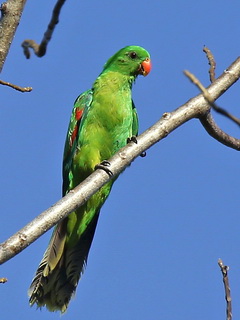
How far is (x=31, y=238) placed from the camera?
260cm

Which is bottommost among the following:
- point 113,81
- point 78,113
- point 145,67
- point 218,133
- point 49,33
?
point 218,133

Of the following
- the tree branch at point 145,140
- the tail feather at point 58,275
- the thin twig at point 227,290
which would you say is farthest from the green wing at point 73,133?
the thin twig at point 227,290

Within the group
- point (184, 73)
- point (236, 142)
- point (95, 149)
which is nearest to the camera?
point (184, 73)

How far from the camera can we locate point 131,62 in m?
5.96

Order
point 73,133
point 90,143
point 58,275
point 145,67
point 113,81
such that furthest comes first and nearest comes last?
1. point 145,67
2. point 113,81
3. point 73,133
4. point 90,143
5. point 58,275

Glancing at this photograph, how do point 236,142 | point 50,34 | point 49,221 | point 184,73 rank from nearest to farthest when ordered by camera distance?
point 184,73 < point 50,34 < point 49,221 < point 236,142

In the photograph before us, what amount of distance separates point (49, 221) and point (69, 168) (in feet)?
9.00

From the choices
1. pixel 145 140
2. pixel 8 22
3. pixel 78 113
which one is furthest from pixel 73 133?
pixel 8 22

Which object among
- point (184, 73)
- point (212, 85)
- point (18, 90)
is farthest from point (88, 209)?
point (184, 73)

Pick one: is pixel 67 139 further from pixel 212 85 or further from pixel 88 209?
pixel 212 85

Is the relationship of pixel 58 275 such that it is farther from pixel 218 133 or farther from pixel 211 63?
pixel 211 63

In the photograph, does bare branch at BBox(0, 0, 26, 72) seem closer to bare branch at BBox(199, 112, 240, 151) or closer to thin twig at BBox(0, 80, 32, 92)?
thin twig at BBox(0, 80, 32, 92)

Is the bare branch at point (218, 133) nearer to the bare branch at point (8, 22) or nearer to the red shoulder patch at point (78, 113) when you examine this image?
the bare branch at point (8, 22)

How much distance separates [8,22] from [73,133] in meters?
3.05
